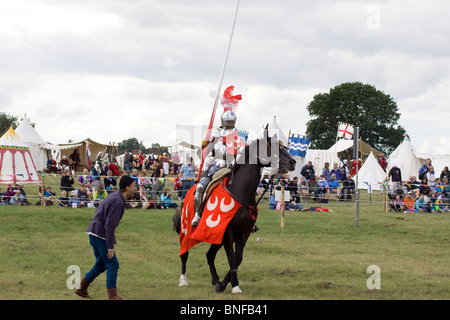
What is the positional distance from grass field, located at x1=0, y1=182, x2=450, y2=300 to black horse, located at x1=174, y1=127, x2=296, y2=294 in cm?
75

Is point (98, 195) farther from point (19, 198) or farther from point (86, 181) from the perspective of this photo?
point (19, 198)

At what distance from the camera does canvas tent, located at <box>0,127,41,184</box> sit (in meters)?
26.3

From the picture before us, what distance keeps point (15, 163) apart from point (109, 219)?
2035 cm

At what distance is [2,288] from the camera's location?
932 centimetres

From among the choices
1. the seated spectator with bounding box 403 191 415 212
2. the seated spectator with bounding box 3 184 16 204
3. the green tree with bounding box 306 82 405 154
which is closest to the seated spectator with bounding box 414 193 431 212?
the seated spectator with bounding box 403 191 415 212

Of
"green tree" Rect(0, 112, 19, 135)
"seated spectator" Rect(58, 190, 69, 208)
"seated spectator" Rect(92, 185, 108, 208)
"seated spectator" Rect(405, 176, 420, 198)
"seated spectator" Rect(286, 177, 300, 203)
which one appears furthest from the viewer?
"green tree" Rect(0, 112, 19, 135)

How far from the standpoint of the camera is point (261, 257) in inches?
524

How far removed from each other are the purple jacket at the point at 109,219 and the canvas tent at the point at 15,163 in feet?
62.0

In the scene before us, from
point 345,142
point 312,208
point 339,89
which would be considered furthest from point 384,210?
point 339,89

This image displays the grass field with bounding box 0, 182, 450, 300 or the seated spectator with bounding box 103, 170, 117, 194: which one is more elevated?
the seated spectator with bounding box 103, 170, 117, 194

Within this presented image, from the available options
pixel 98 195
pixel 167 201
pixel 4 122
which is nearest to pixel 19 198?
pixel 98 195

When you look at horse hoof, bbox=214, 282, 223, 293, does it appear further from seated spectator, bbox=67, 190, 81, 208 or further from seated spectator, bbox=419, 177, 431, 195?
seated spectator, bbox=419, 177, 431, 195

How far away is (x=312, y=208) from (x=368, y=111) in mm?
56910

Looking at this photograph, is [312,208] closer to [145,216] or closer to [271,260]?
[145,216]
